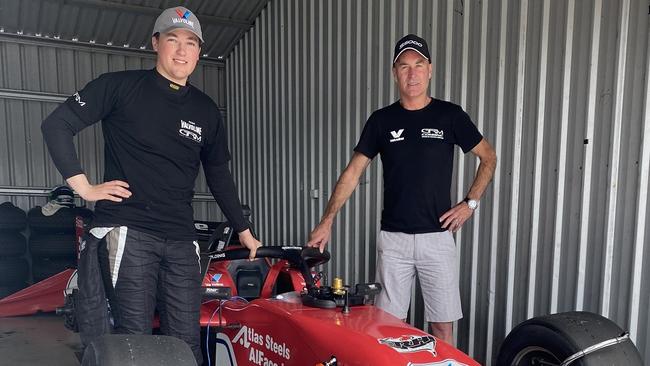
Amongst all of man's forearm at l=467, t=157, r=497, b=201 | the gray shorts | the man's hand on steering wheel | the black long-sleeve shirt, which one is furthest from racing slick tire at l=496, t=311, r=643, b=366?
the black long-sleeve shirt

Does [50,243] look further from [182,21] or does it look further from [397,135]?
[397,135]

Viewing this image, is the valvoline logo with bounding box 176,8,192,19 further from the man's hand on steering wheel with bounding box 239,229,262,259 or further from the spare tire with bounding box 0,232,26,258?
the spare tire with bounding box 0,232,26,258

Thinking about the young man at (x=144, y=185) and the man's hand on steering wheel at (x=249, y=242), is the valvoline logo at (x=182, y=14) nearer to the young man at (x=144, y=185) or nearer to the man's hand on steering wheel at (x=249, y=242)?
the young man at (x=144, y=185)

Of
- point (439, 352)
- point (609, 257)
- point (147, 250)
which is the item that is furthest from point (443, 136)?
A: point (147, 250)

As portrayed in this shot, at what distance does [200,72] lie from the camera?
25.4ft

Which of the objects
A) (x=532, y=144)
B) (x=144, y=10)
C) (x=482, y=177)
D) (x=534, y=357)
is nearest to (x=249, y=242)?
(x=482, y=177)

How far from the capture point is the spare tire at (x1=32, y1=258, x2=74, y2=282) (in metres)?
6.32

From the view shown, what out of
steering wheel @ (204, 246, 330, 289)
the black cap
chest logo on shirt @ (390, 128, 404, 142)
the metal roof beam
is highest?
the metal roof beam

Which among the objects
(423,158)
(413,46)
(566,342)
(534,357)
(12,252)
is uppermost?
(413,46)

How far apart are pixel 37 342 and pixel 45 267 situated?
204 centimetres

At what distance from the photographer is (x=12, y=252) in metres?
6.20

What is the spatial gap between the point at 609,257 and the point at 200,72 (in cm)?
640

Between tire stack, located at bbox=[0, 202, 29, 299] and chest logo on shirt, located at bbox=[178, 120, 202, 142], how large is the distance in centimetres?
514

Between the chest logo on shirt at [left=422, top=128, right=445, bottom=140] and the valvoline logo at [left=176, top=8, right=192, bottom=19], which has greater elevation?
the valvoline logo at [left=176, top=8, right=192, bottom=19]
